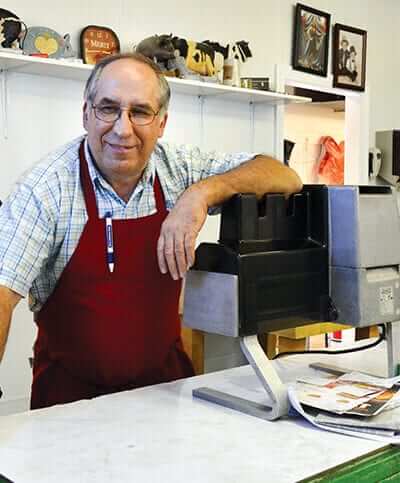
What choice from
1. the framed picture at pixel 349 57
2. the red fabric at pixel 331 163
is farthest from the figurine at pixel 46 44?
the red fabric at pixel 331 163

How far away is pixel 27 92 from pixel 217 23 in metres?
1.35

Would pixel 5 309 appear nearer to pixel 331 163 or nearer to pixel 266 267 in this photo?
pixel 266 267

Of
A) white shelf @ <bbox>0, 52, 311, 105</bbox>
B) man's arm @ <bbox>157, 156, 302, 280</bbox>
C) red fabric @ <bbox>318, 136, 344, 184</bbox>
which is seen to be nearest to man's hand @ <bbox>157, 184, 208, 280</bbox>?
man's arm @ <bbox>157, 156, 302, 280</bbox>

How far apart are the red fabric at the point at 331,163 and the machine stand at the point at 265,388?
4.65 meters

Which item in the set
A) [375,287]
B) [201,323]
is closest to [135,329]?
[201,323]

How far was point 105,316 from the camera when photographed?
1.58 meters

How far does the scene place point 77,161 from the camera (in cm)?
162

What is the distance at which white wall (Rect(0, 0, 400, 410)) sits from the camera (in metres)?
3.21

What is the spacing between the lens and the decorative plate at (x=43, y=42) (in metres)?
→ 3.08

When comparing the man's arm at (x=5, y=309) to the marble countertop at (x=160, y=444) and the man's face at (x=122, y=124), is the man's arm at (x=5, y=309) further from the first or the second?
the man's face at (x=122, y=124)

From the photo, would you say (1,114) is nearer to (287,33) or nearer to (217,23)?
(217,23)

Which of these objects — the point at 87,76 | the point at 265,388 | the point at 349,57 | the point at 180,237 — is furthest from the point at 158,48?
the point at 265,388

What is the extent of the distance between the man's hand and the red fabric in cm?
454

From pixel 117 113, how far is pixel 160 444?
77 cm
